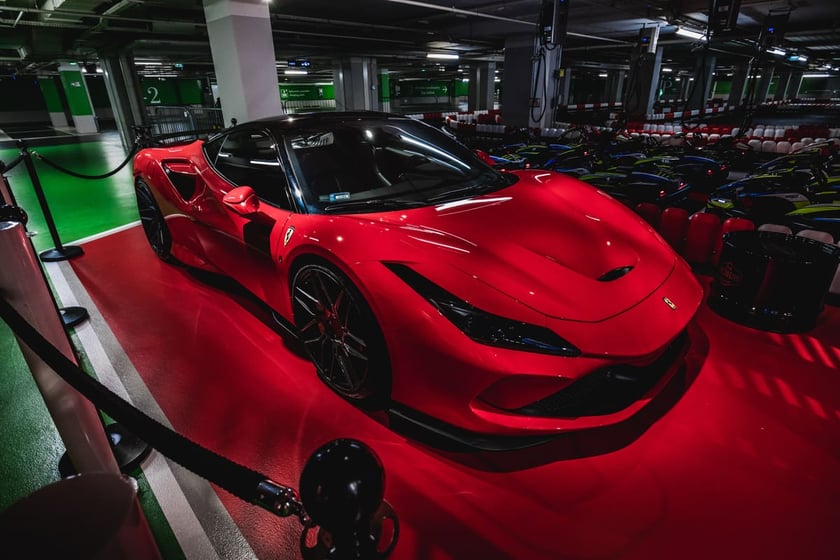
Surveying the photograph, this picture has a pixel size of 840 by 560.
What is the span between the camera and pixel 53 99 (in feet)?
89.5

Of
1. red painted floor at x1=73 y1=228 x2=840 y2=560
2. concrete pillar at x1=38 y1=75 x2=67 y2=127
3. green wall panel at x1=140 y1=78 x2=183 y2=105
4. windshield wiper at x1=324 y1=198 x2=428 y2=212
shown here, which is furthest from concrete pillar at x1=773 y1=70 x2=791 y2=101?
concrete pillar at x1=38 y1=75 x2=67 y2=127

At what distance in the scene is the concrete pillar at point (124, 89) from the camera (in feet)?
51.1

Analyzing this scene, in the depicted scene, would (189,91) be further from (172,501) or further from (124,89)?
(172,501)

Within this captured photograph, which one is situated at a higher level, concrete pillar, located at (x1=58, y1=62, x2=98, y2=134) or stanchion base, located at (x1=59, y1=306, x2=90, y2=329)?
concrete pillar, located at (x1=58, y1=62, x2=98, y2=134)

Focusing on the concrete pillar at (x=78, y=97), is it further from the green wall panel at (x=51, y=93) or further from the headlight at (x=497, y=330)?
the headlight at (x=497, y=330)

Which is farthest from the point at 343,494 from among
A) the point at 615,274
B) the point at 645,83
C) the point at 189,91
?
the point at 189,91

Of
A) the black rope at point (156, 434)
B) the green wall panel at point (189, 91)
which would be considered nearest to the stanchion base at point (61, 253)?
the black rope at point (156, 434)

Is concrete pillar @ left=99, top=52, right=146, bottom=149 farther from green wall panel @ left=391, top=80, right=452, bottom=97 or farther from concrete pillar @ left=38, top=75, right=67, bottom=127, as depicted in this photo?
green wall panel @ left=391, top=80, right=452, bottom=97

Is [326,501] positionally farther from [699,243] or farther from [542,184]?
[699,243]

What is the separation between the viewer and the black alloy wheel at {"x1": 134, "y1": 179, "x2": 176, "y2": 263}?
372cm

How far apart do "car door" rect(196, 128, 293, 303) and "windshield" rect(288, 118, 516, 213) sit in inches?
7.5

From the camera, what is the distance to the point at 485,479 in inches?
69.6

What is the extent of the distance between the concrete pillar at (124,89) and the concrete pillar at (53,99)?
1587 centimetres

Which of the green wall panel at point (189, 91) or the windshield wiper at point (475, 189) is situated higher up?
the green wall panel at point (189, 91)
